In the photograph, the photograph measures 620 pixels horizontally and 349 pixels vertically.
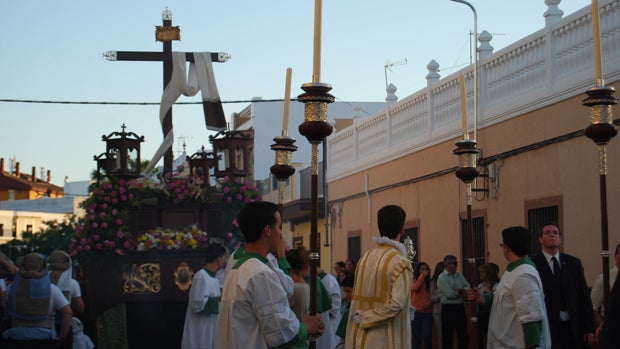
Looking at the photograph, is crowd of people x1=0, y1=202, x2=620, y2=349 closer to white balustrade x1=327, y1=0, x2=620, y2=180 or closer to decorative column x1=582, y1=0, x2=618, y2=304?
decorative column x1=582, y1=0, x2=618, y2=304

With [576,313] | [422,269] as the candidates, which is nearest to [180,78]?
[422,269]

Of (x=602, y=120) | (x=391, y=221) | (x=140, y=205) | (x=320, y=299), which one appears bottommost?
(x=320, y=299)

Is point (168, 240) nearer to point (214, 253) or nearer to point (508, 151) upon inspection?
point (214, 253)

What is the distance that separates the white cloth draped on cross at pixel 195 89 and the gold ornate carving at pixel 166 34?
54 centimetres

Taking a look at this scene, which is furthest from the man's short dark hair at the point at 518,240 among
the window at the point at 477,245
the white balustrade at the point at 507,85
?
the window at the point at 477,245

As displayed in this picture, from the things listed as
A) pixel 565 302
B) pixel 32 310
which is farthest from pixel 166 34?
pixel 565 302

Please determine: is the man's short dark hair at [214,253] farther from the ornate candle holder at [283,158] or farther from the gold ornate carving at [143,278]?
the ornate candle holder at [283,158]

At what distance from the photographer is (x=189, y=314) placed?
1298 cm

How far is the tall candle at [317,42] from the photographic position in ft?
23.2

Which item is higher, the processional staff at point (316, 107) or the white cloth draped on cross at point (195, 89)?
the white cloth draped on cross at point (195, 89)

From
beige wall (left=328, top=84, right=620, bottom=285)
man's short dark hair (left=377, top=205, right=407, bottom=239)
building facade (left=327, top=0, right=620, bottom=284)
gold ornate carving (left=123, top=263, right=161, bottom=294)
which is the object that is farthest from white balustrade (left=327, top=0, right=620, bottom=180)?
man's short dark hair (left=377, top=205, right=407, bottom=239)

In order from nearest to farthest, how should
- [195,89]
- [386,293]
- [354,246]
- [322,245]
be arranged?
[386,293] < [195,89] < [354,246] < [322,245]

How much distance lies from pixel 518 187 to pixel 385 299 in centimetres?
950

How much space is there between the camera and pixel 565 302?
903 centimetres
